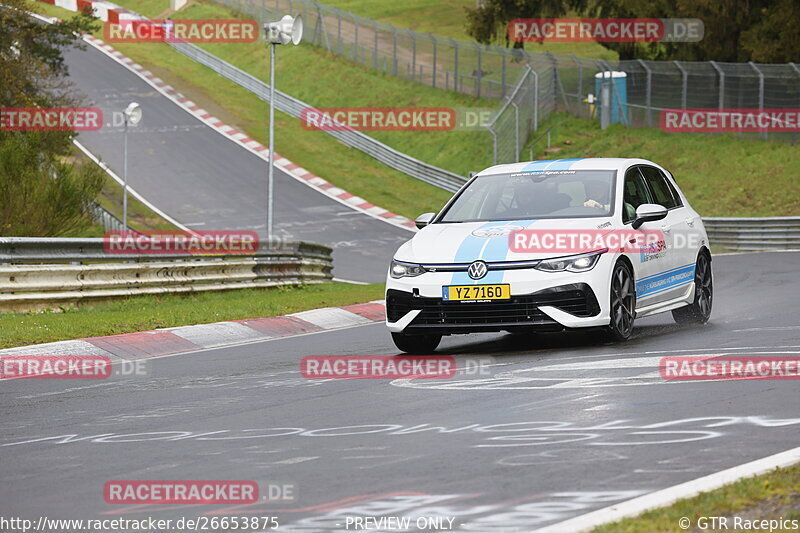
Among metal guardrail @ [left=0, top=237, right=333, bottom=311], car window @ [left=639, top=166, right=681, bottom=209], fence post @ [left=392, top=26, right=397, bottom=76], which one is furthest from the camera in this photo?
fence post @ [left=392, top=26, right=397, bottom=76]

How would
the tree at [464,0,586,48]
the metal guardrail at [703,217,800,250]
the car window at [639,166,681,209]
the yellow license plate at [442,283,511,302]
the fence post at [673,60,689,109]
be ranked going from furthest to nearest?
the tree at [464,0,586,48]
the fence post at [673,60,689,109]
the metal guardrail at [703,217,800,250]
the car window at [639,166,681,209]
the yellow license plate at [442,283,511,302]

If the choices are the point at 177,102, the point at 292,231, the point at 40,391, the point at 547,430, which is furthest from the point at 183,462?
the point at 177,102

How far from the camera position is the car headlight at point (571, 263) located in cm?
1112

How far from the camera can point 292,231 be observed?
39344mm

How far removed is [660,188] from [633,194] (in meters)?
0.90

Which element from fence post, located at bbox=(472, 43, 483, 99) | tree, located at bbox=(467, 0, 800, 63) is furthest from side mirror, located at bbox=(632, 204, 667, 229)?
fence post, located at bbox=(472, 43, 483, 99)

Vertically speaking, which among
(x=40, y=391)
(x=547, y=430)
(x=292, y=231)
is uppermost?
(x=547, y=430)

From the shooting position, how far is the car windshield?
12.1 metres

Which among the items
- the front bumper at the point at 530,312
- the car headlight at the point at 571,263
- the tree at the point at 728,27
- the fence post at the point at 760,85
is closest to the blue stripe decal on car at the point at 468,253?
the front bumper at the point at 530,312

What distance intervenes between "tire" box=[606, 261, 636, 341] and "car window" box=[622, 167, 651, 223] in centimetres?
65

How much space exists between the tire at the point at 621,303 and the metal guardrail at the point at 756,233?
2180 centimetres

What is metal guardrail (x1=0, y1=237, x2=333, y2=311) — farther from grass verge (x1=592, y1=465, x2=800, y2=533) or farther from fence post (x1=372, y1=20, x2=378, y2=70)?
fence post (x1=372, y1=20, x2=378, y2=70)

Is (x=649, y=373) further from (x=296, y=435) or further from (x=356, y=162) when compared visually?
(x=356, y=162)

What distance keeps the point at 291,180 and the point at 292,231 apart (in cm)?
866
